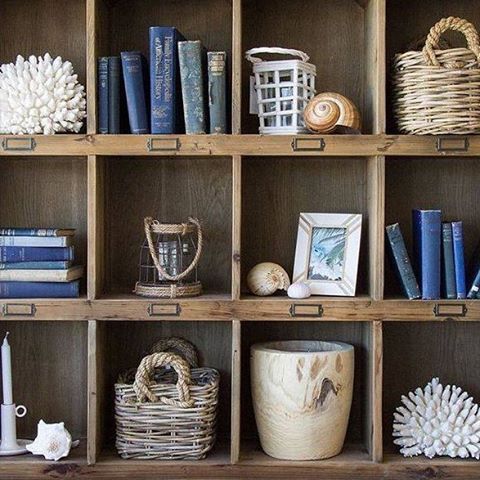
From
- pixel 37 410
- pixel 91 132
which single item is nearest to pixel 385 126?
pixel 91 132

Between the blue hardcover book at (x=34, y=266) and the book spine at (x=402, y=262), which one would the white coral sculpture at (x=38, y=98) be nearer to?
the blue hardcover book at (x=34, y=266)

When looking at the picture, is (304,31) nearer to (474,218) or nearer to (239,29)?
(239,29)

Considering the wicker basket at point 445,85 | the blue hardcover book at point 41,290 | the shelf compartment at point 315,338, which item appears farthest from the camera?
the shelf compartment at point 315,338

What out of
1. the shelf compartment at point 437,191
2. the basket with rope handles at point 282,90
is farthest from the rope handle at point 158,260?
the shelf compartment at point 437,191

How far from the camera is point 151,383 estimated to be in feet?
9.02

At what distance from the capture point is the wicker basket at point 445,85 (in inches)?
104

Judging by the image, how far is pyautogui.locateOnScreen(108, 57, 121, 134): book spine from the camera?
2742mm

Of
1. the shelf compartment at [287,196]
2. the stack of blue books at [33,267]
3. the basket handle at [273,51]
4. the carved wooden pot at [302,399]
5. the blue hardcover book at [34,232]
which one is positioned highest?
the basket handle at [273,51]

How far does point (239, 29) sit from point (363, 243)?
0.80 m

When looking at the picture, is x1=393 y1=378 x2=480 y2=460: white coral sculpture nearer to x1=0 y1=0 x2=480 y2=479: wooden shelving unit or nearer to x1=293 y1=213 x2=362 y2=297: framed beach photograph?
x1=0 y1=0 x2=480 y2=479: wooden shelving unit

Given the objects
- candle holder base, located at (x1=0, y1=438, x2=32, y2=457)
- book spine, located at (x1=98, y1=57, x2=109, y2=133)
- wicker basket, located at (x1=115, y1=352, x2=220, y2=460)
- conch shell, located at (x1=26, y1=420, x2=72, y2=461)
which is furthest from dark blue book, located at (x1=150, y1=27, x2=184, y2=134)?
candle holder base, located at (x1=0, y1=438, x2=32, y2=457)

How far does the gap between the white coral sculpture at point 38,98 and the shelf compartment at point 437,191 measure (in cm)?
105

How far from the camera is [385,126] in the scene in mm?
2732

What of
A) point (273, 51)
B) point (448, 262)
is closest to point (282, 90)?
point (273, 51)
